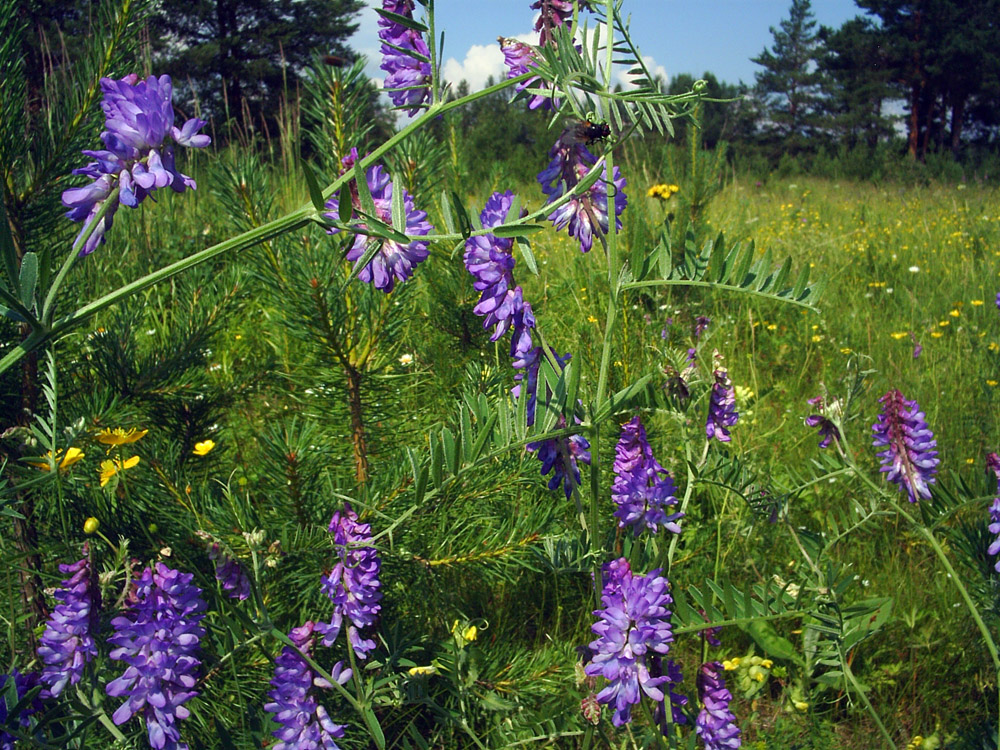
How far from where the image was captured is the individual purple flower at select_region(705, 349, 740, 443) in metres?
1.27

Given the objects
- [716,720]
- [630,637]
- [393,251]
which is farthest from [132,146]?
[716,720]

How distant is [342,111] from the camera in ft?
4.10

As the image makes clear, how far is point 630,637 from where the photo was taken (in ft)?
2.77

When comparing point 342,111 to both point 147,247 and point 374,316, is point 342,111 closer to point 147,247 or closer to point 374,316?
point 374,316

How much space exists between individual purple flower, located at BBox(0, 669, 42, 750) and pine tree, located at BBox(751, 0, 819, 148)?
31748mm

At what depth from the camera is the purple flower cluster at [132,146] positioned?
0.57 m

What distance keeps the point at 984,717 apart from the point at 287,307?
4.41 ft

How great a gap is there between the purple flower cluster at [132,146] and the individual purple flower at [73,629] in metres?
0.45

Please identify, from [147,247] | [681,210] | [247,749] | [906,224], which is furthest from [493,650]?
[906,224]

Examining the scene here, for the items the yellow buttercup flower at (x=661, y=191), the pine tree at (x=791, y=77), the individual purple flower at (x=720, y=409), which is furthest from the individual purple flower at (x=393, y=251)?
the pine tree at (x=791, y=77)

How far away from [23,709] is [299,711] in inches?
12.1

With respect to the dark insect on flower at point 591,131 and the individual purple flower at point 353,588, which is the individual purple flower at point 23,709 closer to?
the individual purple flower at point 353,588

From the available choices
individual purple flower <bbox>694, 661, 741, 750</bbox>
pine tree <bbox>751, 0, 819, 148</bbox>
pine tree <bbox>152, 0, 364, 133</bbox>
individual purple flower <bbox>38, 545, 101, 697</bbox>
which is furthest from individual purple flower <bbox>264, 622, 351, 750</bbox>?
pine tree <bbox>751, 0, 819, 148</bbox>

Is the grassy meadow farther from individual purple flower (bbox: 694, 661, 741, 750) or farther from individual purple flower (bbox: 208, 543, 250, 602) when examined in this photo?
individual purple flower (bbox: 694, 661, 741, 750)
